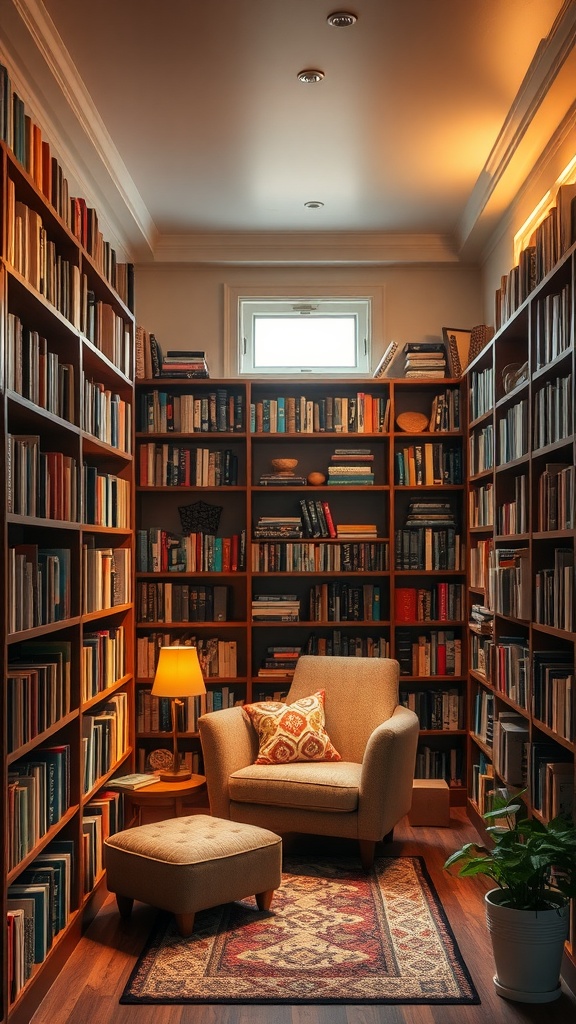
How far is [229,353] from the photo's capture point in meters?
5.80

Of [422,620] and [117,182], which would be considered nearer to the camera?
[117,182]

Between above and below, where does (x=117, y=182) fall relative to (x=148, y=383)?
above

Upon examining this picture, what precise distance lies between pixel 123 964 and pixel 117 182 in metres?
3.37

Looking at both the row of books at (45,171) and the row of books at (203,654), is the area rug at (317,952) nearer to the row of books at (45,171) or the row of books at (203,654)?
the row of books at (203,654)

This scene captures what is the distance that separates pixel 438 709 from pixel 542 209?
2803 mm

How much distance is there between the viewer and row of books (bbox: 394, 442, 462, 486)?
5.55 metres

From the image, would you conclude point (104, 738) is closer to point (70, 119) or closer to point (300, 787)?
point (300, 787)

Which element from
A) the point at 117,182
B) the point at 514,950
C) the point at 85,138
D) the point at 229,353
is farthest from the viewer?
the point at 229,353

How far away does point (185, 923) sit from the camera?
352 cm

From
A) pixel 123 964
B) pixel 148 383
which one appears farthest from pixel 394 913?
pixel 148 383

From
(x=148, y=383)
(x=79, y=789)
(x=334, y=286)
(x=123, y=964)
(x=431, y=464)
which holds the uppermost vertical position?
(x=334, y=286)

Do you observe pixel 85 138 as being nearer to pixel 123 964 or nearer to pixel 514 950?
pixel 123 964

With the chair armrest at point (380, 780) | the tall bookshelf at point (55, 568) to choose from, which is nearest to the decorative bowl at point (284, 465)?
the tall bookshelf at point (55, 568)

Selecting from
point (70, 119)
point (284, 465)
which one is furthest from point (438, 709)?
point (70, 119)
